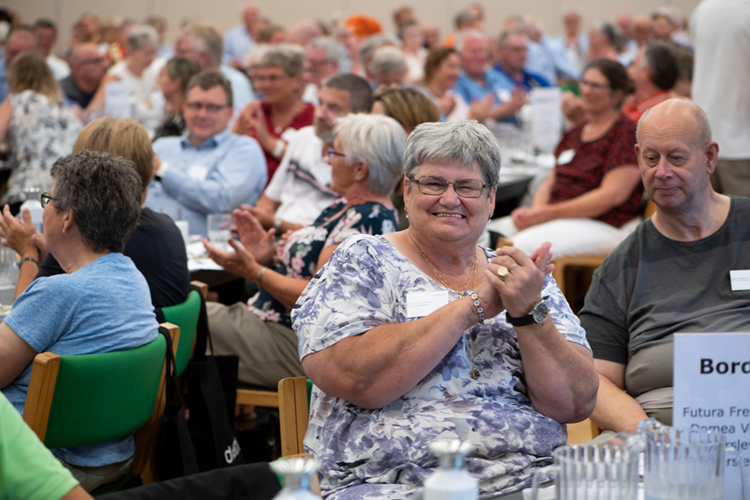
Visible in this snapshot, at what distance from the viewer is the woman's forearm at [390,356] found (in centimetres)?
164

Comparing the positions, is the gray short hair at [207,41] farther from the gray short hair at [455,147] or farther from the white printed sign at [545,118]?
the gray short hair at [455,147]

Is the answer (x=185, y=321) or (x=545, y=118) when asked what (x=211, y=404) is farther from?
(x=545, y=118)

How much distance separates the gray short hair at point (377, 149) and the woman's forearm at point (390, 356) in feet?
3.49

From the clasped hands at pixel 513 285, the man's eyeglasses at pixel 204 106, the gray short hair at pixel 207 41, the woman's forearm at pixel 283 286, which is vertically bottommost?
the clasped hands at pixel 513 285

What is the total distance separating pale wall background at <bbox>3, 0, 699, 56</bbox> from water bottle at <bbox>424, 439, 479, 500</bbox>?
15.1m

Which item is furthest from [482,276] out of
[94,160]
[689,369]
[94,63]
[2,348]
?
[94,63]

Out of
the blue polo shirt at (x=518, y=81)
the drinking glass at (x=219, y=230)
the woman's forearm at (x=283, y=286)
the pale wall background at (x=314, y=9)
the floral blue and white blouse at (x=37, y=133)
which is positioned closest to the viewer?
the woman's forearm at (x=283, y=286)

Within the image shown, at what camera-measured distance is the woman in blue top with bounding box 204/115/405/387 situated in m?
2.65

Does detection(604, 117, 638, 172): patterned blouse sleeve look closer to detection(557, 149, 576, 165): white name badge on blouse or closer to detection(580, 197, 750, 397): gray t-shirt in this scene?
detection(557, 149, 576, 165): white name badge on blouse

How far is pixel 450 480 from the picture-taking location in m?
0.98

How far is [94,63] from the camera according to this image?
305 inches

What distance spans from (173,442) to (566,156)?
3.15m

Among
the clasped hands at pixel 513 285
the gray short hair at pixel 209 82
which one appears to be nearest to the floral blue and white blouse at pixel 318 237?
the clasped hands at pixel 513 285

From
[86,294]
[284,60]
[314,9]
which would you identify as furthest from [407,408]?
[314,9]
